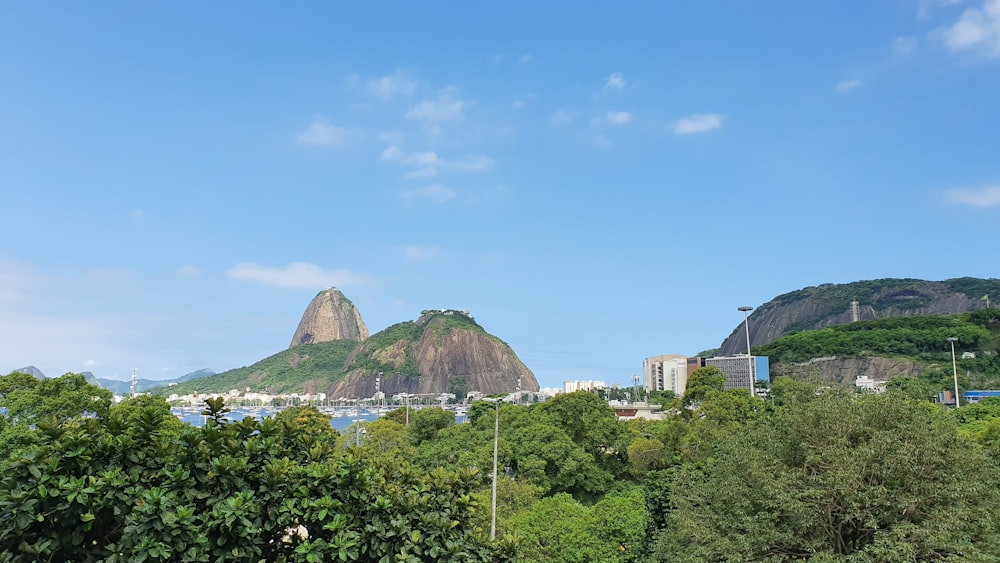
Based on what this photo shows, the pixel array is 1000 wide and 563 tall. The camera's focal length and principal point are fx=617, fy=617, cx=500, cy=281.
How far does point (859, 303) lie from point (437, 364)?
A: 113m

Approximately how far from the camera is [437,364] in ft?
593

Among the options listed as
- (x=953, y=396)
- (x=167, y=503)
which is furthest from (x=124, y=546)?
(x=953, y=396)

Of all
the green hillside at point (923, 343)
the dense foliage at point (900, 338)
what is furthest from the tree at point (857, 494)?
the dense foliage at point (900, 338)

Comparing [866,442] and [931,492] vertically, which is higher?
[866,442]

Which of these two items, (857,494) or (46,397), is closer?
(857,494)

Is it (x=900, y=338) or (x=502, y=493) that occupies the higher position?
(x=900, y=338)

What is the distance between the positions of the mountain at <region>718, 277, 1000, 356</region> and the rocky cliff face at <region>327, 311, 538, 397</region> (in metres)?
68.3

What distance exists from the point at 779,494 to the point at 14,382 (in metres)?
29.0

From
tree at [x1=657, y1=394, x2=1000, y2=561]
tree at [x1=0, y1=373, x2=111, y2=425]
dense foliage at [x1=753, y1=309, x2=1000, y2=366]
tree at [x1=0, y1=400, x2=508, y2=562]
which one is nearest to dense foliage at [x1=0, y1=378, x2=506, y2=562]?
tree at [x1=0, y1=400, x2=508, y2=562]

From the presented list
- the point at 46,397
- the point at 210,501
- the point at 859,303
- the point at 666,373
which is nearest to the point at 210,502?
the point at 210,501

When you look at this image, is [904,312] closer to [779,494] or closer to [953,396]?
[953,396]

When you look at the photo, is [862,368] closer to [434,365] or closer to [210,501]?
[210,501]

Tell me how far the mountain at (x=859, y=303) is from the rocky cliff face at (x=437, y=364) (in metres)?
68.3

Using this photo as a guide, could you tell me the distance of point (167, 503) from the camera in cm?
585
